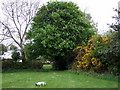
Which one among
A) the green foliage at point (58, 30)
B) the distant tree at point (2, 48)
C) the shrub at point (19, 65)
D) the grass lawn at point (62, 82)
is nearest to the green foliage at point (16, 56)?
the shrub at point (19, 65)

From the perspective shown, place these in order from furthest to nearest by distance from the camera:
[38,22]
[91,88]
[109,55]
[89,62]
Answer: [38,22] → [89,62] → [109,55] → [91,88]

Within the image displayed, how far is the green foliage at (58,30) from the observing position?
995cm

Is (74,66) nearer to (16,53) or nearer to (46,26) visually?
(46,26)

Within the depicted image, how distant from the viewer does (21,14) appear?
15508 mm

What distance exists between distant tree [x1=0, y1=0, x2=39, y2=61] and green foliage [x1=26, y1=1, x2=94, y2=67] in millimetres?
4657

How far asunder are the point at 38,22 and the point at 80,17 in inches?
146

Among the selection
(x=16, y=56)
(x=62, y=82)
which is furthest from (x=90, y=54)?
(x=16, y=56)

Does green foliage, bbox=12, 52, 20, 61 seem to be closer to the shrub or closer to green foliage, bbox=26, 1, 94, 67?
the shrub

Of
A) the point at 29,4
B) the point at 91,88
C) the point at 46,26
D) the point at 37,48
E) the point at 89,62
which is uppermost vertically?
the point at 29,4

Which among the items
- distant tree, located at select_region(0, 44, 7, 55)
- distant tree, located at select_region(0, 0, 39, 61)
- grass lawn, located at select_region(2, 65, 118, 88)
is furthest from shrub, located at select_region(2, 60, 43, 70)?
distant tree, located at select_region(0, 44, 7, 55)

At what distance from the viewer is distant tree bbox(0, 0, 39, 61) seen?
14.8 meters

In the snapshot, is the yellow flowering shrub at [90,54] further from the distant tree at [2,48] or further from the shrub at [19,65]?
the distant tree at [2,48]

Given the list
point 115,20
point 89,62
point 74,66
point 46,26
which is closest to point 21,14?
point 46,26

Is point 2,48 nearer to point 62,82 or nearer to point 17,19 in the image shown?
point 17,19
